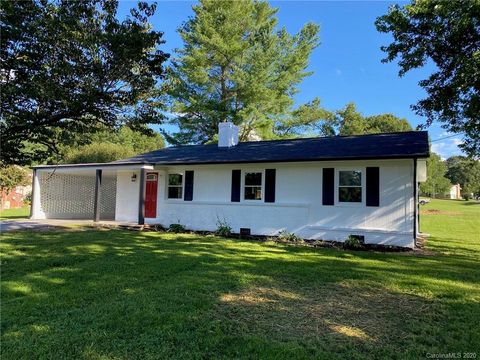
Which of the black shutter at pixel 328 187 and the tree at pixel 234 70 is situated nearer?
the black shutter at pixel 328 187

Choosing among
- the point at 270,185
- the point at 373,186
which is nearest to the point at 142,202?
the point at 270,185

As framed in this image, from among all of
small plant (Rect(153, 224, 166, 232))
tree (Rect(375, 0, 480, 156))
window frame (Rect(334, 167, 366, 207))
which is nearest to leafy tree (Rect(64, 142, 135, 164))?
small plant (Rect(153, 224, 166, 232))

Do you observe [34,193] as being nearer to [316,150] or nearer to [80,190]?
[80,190]

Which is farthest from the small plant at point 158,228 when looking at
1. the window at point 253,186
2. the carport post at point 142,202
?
the window at point 253,186

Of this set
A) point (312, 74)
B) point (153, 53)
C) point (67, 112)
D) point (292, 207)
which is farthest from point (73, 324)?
point (312, 74)

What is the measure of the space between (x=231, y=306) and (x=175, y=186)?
39.1ft

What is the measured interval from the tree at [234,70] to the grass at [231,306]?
61.5 ft

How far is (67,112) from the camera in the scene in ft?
23.9

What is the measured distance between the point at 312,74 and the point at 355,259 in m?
23.5

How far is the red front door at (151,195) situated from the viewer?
16938 millimetres

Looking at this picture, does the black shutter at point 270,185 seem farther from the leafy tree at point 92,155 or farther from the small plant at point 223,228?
the leafy tree at point 92,155

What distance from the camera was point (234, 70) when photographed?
88.2 feet

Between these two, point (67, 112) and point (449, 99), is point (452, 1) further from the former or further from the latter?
point (67, 112)

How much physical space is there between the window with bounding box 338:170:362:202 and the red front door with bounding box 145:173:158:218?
8516mm
